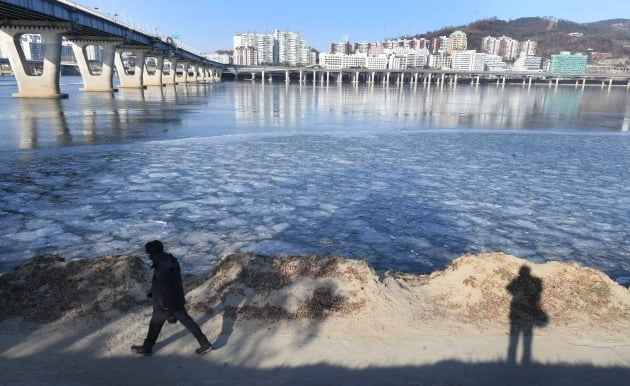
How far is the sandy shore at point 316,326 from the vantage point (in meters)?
4.55

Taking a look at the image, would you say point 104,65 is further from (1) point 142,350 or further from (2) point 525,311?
(2) point 525,311

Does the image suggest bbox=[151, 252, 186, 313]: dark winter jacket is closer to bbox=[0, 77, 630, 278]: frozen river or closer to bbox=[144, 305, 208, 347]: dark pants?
bbox=[144, 305, 208, 347]: dark pants

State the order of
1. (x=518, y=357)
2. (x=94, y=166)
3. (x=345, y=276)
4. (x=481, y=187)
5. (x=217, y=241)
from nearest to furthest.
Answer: (x=518, y=357)
(x=345, y=276)
(x=217, y=241)
(x=481, y=187)
(x=94, y=166)

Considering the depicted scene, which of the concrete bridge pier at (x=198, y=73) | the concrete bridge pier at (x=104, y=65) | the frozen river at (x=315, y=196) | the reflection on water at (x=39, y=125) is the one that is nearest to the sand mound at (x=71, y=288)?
the frozen river at (x=315, y=196)

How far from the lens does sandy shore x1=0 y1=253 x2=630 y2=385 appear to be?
4.55 metres

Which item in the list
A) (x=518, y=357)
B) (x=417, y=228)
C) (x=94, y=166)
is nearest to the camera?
(x=518, y=357)

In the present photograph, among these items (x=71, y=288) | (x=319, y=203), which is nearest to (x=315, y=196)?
(x=319, y=203)

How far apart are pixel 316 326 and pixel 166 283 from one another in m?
2.01

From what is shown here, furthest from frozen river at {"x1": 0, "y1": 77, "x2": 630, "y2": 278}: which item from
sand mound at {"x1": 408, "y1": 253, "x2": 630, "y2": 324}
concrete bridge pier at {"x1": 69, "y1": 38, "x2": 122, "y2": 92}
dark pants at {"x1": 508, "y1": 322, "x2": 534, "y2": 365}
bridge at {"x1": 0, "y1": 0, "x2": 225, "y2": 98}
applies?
concrete bridge pier at {"x1": 69, "y1": 38, "x2": 122, "y2": 92}

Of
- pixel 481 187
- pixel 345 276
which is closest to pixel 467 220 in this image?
pixel 481 187

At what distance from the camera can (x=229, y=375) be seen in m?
4.52

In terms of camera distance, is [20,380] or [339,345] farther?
[339,345]

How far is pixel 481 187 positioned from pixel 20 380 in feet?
41.7

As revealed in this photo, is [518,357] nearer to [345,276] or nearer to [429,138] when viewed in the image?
[345,276]
